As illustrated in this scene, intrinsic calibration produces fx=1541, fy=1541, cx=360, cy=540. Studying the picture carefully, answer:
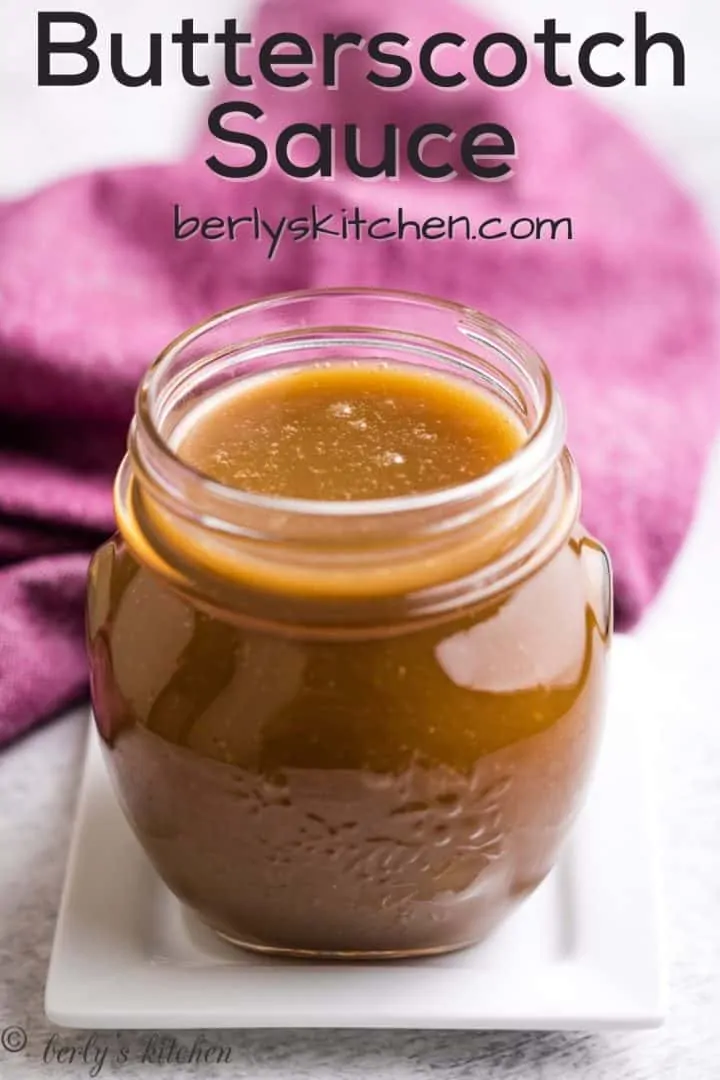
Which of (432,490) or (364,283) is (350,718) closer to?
(432,490)

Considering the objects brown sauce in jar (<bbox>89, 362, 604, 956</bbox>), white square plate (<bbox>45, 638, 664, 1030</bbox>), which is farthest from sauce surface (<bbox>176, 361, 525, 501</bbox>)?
white square plate (<bbox>45, 638, 664, 1030</bbox>)

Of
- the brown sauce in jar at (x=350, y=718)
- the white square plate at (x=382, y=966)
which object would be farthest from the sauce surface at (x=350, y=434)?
the white square plate at (x=382, y=966)

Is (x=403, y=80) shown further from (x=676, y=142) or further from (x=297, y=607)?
(x=297, y=607)

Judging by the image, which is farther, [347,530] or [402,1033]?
[402,1033]

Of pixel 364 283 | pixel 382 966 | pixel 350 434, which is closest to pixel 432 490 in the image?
pixel 350 434

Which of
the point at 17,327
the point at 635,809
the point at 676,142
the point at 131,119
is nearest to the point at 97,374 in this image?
the point at 17,327

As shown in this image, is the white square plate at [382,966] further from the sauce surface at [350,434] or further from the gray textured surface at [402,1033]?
the sauce surface at [350,434]
